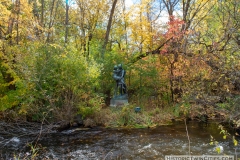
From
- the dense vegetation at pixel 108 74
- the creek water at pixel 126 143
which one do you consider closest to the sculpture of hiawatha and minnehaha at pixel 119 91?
the dense vegetation at pixel 108 74

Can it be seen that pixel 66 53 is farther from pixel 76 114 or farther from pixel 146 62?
pixel 146 62

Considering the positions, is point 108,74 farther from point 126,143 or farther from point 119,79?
point 126,143

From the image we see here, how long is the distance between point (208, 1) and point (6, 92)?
12263 millimetres

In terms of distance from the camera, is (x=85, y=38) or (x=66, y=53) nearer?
(x=66, y=53)

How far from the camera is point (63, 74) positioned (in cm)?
984

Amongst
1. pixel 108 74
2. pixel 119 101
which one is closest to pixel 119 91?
pixel 119 101

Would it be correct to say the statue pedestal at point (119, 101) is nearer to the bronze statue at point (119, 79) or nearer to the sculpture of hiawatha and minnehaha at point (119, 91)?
the sculpture of hiawatha and minnehaha at point (119, 91)

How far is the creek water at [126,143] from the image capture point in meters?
6.45

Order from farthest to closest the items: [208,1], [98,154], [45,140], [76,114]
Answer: [208,1] < [76,114] < [45,140] < [98,154]

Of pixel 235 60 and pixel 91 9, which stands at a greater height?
pixel 91 9

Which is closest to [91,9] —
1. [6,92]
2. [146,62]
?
[146,62]

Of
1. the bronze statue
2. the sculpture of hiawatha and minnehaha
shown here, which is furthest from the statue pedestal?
the bronze statue

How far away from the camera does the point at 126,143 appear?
7.59 metres

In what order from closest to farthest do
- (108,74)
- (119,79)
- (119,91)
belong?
1. (119,79)
2. (119,91)
3. (108,74)
